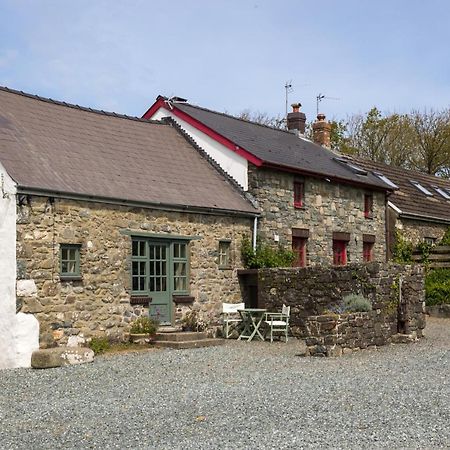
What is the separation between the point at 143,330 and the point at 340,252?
28.9 feet

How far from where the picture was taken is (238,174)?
20812 mm

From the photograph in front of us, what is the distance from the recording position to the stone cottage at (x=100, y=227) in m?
14.2

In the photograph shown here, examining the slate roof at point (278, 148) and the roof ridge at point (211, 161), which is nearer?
the roof ridge at point (211, 161)

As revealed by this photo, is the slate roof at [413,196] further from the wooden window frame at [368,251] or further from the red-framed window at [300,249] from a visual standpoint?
the red-framed window at [300,249]

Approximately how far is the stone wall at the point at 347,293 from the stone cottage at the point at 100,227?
49.6 inches

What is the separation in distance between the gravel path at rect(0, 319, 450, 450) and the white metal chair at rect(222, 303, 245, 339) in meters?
3.33

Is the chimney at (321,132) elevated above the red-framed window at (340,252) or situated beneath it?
elevated above

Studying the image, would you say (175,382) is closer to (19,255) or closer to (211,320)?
(19,255)

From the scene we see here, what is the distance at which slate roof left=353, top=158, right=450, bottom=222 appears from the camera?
2769cm

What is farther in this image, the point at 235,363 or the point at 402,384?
the point at 235,363

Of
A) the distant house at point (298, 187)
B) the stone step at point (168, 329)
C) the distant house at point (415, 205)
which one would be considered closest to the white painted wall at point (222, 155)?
the distant house at point (298, 187)

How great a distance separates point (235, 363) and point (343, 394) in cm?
379

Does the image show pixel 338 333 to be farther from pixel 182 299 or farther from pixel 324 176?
pixel 324 176

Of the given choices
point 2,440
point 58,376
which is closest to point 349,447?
point 2,440
